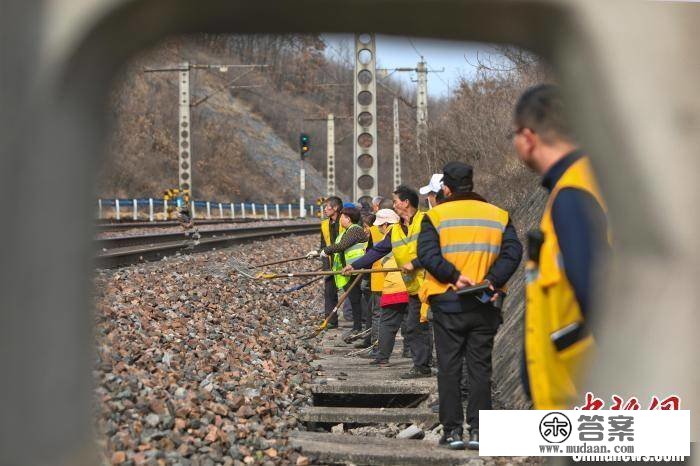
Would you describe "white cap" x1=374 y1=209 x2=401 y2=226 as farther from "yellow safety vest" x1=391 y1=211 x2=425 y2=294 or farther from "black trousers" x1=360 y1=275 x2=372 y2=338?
"black trousers" x1=360 y1=275 x2=372 y2=338

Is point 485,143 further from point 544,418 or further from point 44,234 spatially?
point 44,234

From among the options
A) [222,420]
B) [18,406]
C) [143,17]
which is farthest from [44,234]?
[222,420]

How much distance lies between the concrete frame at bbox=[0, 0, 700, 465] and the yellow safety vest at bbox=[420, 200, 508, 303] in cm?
358

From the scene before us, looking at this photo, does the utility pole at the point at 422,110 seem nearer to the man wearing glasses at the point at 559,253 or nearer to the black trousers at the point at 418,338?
the black trousers at the point at 418,338

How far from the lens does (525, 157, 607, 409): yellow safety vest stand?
3.36 meters

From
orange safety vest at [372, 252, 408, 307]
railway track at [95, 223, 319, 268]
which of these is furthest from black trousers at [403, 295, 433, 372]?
railway track at [95, 223, 319, 268]

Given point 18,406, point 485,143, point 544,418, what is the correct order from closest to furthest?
point 18,406 < point 544,418 < point 485,143

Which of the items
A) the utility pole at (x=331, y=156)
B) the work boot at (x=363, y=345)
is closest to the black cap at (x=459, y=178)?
the work boot at (x=363, y=345)

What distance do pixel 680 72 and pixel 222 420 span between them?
5093 mm

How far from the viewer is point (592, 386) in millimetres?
2916

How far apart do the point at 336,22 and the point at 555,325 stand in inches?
52.1

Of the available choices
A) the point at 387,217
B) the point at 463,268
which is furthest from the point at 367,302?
the point at 463,268

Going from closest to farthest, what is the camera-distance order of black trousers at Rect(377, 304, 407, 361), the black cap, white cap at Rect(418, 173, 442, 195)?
1. the black cap
2. white cap at Rect(418, 173, 442, 195)
3. black trousers at Rect(377, 304, 407, 361)

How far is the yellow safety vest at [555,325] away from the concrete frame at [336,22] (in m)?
0.53
